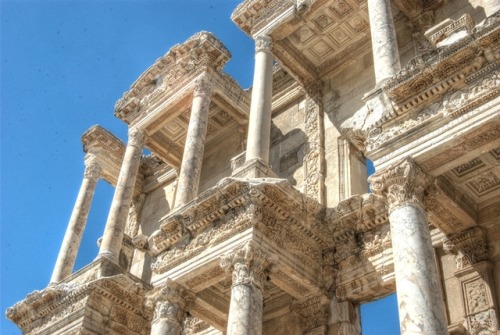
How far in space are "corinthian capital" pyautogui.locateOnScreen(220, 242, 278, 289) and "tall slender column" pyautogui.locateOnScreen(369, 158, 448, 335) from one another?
290 centimetres

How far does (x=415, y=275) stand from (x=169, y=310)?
587 cm

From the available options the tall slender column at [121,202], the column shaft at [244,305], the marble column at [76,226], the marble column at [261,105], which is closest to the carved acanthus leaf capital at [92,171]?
the marble column at [76,226]

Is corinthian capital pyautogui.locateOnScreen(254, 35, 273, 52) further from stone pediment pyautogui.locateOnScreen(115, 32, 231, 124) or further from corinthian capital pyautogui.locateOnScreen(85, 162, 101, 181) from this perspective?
corinthian capital pyautogui.locateOnScreen(85, 162, 101, 181)

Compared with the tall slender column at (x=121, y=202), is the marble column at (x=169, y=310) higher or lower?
lower

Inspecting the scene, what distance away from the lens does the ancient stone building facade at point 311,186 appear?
34.5ft

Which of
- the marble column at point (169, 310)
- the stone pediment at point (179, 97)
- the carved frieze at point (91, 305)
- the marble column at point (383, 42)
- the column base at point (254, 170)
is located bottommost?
the marble column at point (169, 310)

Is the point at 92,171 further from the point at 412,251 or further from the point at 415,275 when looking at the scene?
the point at 415,275

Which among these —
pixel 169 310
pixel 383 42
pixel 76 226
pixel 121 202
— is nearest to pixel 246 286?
pixel 169 310

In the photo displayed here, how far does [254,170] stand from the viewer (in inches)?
549

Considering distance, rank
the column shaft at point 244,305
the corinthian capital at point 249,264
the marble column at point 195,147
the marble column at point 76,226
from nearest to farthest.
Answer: the column shaft at point 244,305
the corinthian capital at point 249,264
the marble column at point 195,147
the marble column at point 76,226

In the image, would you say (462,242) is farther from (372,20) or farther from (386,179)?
(372,20)

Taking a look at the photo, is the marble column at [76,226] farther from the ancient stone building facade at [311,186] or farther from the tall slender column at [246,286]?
the tall slender column at [246,286]

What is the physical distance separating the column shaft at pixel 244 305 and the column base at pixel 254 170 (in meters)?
2.25

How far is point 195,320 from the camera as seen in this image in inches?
651
